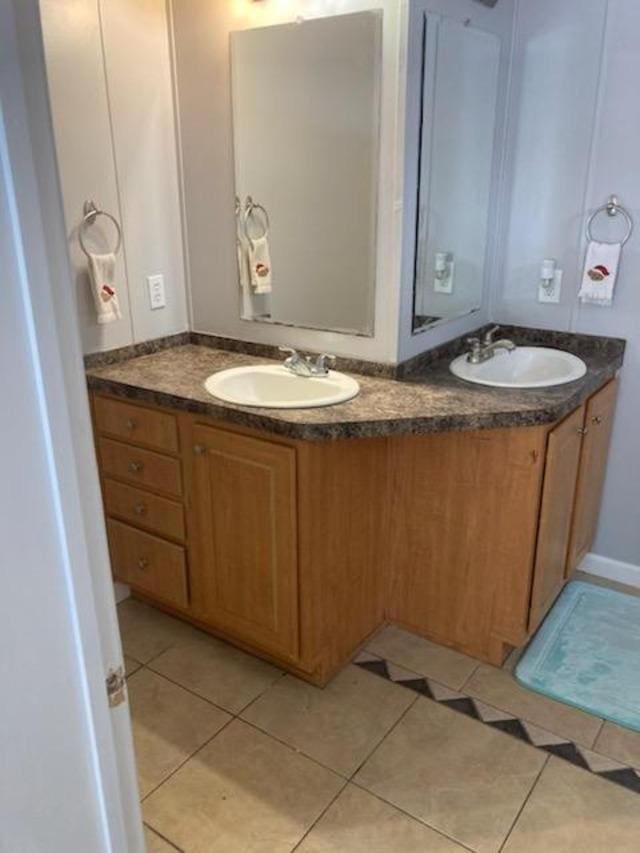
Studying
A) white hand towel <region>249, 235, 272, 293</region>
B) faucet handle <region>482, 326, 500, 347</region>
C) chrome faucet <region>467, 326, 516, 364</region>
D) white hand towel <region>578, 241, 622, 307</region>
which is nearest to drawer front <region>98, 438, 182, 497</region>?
white hand towel <region>249, 235, 272, 293</region>

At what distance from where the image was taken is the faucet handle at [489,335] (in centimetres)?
244

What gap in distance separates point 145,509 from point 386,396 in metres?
0.89

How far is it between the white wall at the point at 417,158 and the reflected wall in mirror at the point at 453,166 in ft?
0.10

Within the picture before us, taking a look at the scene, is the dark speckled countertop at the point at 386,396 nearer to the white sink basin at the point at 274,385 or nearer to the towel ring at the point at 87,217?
the white sink basin at the point at 274,385

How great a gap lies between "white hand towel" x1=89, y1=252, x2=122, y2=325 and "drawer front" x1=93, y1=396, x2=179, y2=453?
270 millimetres

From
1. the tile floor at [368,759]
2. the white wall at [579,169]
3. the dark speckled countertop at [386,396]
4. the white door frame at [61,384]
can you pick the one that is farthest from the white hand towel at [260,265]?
the white door frame at [61,384]

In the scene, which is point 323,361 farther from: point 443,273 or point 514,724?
point 514,724

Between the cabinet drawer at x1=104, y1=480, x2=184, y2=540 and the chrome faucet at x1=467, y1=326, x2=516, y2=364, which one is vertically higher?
the chrome faucet at x1=467, y1=326, x2=516, y2=364

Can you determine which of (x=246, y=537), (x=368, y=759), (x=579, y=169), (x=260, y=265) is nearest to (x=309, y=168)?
(x=260, y=265)

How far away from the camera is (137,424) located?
2195mm

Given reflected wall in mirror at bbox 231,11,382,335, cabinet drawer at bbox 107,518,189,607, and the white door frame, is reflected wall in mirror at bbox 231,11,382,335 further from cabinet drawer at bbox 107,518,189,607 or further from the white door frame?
the white door frame

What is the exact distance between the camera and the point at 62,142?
2.08m

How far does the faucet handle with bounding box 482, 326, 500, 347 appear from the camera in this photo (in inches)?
96.2

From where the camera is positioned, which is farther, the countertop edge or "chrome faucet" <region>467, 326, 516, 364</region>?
"chrome faucet" <region>467, 326, 516, 364</region>
